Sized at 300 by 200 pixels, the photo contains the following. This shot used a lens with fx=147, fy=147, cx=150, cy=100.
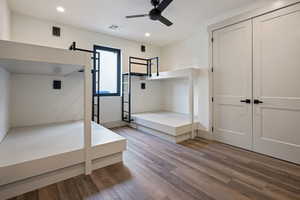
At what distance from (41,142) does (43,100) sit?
139 cm

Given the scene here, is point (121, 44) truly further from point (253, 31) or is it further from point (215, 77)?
point (253, 31)

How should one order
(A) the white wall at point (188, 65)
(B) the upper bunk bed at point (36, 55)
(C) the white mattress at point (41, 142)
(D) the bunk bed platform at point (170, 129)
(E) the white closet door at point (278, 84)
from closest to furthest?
(B) the upper bunk bed at point (36, 55) → (C) the white mattress at point (41, 142) → (E) the white closet door at point (278, 84) → (D) the bunk bed platform at point (170, 129) → (A) the white wall at point (188, 65)

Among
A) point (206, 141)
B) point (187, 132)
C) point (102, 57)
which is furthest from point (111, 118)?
point (206, 141)

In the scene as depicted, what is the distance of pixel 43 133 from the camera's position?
239cm

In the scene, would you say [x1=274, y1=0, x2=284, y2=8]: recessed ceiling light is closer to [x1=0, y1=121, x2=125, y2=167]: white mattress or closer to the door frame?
the door frame

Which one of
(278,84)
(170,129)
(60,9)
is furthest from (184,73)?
(60,9)

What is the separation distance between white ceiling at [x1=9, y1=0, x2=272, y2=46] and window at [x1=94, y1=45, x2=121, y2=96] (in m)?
0.58

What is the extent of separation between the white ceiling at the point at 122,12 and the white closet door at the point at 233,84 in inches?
18.4

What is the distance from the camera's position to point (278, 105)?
2299 mm

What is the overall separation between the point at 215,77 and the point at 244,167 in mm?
1780

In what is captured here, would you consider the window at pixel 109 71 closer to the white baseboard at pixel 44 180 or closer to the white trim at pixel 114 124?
the white trim at pixel 114 124

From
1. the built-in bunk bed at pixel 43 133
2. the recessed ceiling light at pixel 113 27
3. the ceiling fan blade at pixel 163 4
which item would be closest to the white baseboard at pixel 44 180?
the built-in bunk bed at pixel 43 133

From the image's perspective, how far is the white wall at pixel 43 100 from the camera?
2783 mm

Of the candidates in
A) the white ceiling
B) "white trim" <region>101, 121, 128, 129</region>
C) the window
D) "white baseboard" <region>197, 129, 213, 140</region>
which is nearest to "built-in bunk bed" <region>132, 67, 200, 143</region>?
"white baseboard" <region>197, 129, 213, 140</region>
